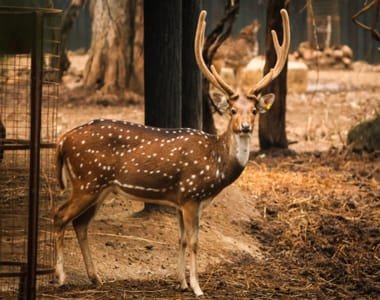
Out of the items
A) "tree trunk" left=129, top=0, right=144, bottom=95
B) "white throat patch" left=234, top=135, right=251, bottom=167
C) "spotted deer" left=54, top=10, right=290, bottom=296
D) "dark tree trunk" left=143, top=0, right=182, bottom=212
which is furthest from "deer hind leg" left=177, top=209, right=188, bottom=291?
"tree trunk" left=129, top=0, right=144, bottom=95

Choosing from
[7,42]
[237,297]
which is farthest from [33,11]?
[237,297]

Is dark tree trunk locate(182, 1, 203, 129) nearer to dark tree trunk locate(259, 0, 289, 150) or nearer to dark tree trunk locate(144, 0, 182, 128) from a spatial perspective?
dark tree trunk locate(144, 0, 182, 128)

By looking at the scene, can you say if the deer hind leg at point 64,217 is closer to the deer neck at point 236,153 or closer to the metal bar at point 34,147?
the deer neck at point 236,153

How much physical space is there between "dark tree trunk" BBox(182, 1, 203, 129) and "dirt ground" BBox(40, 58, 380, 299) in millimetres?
764

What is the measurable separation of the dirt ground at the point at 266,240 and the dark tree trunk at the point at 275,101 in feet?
0.97

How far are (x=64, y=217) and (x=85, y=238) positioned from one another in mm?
251

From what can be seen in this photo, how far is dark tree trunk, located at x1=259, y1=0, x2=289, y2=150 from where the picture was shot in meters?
12.4

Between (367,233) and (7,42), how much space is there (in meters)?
4.32

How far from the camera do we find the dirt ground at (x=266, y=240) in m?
7.66

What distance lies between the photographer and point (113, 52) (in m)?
18.2

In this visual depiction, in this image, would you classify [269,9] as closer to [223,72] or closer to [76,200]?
[76,200]

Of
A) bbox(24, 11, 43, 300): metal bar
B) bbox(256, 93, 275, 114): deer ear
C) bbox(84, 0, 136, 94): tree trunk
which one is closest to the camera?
bbox(24, 11, 43, 300): metal bar

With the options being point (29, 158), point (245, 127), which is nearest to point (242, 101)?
point (245, 127)

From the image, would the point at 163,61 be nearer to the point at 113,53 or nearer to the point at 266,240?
the point at 266,240
